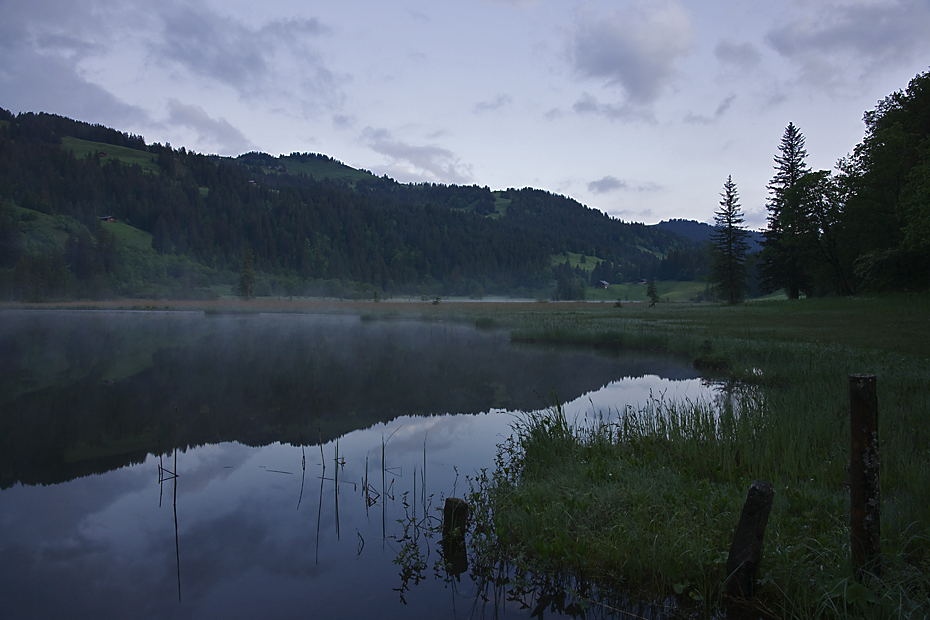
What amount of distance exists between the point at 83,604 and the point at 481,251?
497ft

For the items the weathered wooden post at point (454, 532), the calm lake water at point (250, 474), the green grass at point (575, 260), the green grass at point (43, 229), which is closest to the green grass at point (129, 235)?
the green grass at point (43, 229)

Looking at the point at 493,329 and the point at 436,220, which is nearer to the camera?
the point at 493,329

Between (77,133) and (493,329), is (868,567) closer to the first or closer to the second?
(493,329)

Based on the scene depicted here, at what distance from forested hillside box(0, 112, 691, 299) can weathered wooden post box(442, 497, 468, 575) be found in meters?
91.9

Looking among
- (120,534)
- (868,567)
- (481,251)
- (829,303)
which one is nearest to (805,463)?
(868,567)

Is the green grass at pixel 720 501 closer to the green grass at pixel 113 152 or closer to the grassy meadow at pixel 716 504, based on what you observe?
the grassy meadow at pixel 716 504

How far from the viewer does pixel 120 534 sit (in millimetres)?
6012

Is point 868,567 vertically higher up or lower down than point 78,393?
higher up

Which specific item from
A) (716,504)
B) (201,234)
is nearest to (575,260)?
(201,234)

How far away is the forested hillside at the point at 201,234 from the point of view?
297 ft

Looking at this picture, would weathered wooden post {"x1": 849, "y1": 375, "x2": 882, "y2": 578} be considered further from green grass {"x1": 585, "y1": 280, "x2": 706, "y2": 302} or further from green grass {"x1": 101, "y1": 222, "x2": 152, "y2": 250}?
green grass {"x1": 101, "y1": 222, "x2": 152, "y2": 250}

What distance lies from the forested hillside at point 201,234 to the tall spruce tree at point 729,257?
71540mm

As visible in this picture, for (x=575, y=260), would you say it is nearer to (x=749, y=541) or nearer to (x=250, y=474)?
(x=250, y=474)

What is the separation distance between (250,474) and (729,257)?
61193mm
